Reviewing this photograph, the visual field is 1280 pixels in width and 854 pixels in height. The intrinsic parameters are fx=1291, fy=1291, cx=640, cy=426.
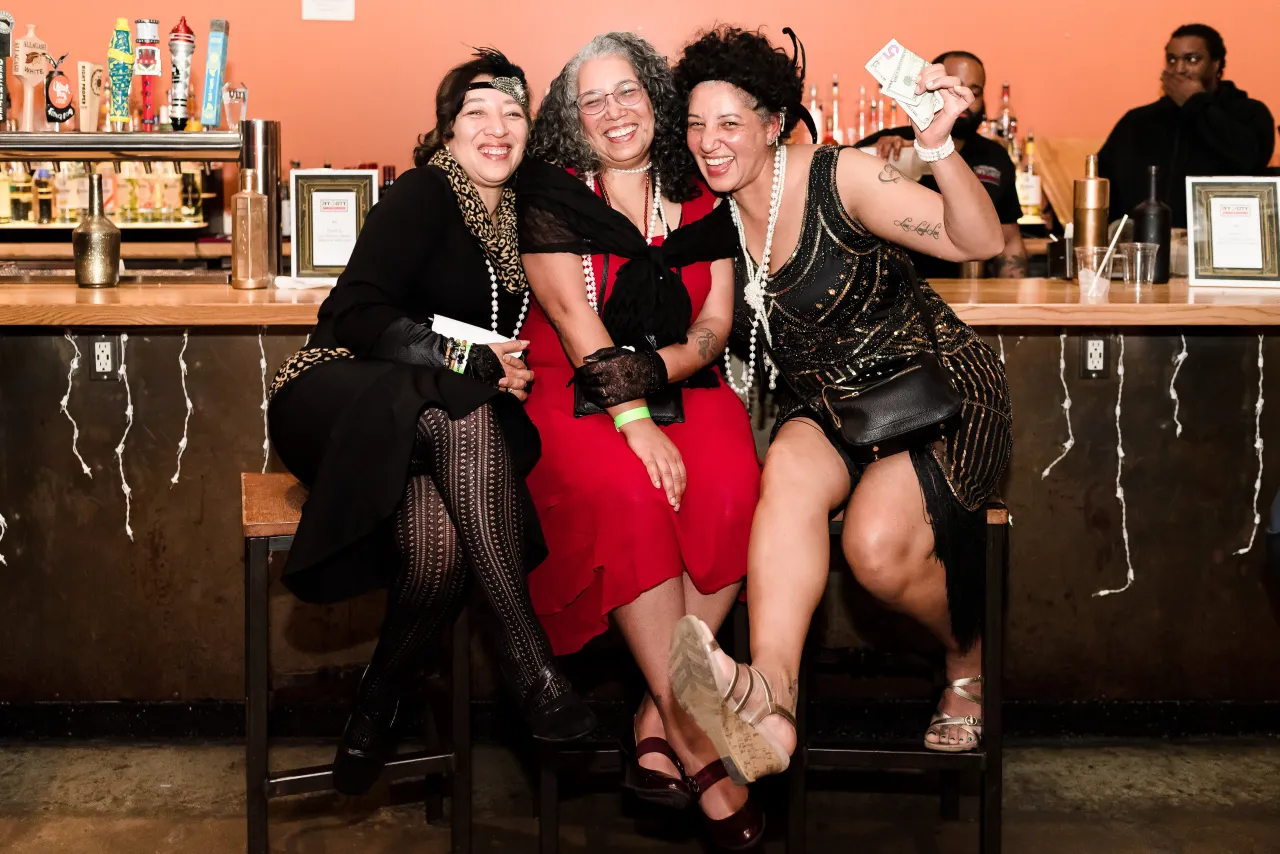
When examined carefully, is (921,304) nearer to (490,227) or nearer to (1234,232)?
(490,227)

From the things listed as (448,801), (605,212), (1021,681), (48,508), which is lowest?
(448,801)

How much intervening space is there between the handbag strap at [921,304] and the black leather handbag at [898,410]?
91mm

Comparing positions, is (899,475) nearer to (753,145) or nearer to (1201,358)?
(753,145)

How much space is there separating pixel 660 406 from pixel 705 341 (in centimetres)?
15

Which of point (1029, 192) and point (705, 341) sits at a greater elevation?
point (1029, 192)

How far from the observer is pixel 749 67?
2283 millimetres

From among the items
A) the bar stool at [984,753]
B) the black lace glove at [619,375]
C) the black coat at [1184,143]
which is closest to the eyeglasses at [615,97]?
the black lace glove at [619,375]

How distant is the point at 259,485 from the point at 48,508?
825 mm

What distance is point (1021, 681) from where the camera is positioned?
290 cm

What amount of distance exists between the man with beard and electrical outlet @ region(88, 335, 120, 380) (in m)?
2.13

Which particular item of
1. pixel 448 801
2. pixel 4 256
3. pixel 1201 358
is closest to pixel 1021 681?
pixel 1201 358

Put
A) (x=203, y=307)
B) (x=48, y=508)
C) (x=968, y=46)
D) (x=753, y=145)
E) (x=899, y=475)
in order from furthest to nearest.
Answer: (x=968, y=46) < (x=48, y=508) < (x=203, y=307) < (x=753, y=145) < (x=899, y=475)

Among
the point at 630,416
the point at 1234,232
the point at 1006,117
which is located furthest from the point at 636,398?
the point at 1006,117

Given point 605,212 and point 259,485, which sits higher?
point 605,212
